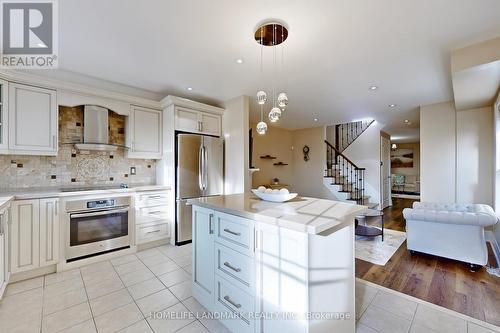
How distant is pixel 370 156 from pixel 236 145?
4885 mm

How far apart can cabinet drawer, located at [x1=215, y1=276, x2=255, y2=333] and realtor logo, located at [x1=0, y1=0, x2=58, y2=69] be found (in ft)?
8.72

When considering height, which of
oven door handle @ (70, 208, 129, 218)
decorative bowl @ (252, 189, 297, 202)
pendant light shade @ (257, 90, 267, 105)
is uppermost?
pendant light shade @ (257, 90, 267, 105)

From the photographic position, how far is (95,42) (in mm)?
2195

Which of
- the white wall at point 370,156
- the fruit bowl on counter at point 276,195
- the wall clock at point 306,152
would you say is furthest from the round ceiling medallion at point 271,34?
the white wall at point 370,156

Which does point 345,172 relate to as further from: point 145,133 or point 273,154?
A: point 145,133

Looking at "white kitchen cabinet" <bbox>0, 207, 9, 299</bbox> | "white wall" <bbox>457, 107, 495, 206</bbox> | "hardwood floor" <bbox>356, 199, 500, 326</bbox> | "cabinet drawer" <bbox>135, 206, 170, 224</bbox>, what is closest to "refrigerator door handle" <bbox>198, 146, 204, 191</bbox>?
"cabinet drawer" <bbox>135, 206, 170, 224</bbox>

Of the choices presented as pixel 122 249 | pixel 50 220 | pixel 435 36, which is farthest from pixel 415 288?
pixel 50 220

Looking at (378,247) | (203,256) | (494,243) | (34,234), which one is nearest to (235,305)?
(203,256)

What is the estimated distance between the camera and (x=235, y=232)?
1602 millimetres

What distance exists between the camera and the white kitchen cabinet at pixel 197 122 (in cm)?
353

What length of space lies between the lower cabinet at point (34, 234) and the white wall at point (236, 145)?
7.90ft

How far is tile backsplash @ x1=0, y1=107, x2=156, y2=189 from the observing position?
8.98 ft

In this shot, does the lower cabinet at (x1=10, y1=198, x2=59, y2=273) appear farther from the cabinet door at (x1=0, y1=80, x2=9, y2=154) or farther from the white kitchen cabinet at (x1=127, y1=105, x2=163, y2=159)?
the white kitchen cabinet at (x1=127, y1=105, x2=163, y2=159)

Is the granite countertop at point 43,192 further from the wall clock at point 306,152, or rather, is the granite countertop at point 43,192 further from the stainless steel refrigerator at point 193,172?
the wall clock at point 306,152
